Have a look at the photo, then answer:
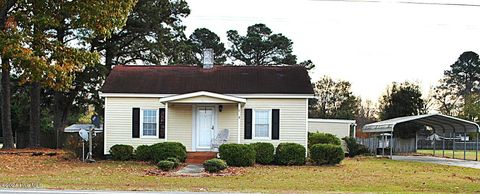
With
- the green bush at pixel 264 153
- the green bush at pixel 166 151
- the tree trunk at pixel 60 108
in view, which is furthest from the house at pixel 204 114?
the tree trunk at pixel 60 108

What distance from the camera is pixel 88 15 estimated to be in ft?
72.3

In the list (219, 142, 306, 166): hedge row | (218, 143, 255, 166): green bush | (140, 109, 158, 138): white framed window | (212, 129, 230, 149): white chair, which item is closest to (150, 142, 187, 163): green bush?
(218, 143, 255, 166): green bush

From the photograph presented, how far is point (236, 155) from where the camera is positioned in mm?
22062

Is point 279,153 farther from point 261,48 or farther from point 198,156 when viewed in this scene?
point 261,48

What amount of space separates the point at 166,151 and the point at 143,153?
59.0 inches

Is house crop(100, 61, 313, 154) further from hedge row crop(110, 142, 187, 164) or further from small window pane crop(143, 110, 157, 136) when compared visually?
hedge row crop(110, 142, 187, 164)

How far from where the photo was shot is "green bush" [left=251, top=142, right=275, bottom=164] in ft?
78.2

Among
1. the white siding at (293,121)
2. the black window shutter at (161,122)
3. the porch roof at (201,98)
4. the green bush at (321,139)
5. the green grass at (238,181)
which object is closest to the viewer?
the green grass at (238,181)

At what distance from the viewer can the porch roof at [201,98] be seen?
24.4 metres

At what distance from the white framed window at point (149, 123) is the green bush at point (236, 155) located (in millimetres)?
4492

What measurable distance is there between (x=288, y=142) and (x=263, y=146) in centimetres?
163

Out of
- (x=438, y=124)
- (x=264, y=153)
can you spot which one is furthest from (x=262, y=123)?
(x=438, y=124)

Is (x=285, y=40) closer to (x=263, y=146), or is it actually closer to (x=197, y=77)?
(x=197, y=77)

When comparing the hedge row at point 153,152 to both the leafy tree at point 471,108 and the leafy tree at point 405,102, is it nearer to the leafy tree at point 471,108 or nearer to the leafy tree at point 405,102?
the leafy tree at point 405,102
